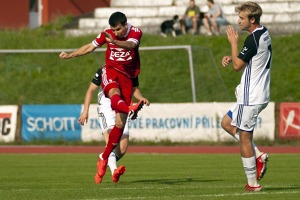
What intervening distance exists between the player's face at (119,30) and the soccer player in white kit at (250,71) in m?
2.13

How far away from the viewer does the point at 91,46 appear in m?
15.0

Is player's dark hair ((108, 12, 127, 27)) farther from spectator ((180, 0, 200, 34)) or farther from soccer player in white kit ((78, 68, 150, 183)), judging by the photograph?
spectator ((180, 0, 200, 34))

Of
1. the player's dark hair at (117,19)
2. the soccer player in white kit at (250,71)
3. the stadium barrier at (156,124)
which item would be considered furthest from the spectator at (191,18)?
the soccer player in white kit at (250,71)

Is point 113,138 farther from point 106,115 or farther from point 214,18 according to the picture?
point 214,18

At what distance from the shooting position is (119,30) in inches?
573

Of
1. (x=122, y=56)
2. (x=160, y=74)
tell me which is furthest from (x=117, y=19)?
(x=160, y=74)

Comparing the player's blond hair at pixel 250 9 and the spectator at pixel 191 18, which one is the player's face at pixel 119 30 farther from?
the spectator at pixel 191 18

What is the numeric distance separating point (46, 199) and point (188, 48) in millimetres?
21790

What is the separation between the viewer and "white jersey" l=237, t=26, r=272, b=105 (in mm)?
12828

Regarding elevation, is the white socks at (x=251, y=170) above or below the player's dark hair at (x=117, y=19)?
below

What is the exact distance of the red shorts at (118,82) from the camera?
14.9m

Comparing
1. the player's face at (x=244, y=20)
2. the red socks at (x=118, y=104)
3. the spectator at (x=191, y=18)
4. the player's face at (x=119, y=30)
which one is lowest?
the spectator at (x=191, y=18)

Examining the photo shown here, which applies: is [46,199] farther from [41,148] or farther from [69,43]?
[69,43]

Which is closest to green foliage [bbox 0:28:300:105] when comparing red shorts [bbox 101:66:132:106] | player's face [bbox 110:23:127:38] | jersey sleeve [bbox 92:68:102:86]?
jersey sleeve [bbox 92:68:102:86]
